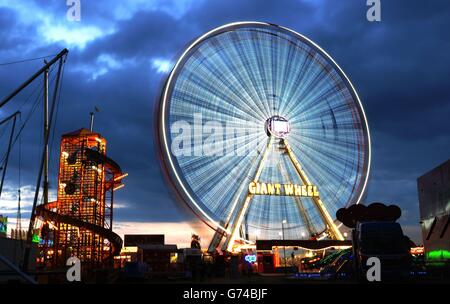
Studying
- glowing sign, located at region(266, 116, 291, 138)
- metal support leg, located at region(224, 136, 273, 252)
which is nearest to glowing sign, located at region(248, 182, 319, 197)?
metal support leg, located at region(224, 136, 273, 252)

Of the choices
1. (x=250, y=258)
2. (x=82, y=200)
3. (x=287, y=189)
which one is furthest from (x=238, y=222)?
(x=82, y=200)

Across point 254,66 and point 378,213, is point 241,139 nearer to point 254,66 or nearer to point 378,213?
point 254,66

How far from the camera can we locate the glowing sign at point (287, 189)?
34.4m

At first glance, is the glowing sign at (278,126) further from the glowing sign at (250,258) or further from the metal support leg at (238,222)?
the glowing sign at (250,258)

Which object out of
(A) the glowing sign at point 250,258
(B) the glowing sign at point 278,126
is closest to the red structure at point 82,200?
(A) the glowing sign at point 250,258

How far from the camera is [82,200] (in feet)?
189

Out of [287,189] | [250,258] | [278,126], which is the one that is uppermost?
[278,126]

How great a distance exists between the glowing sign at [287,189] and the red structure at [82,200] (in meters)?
17.0

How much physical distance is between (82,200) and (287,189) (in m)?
30.1

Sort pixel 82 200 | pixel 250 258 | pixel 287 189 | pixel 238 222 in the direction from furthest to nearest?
pixel 82 200, pixel 250 258, pixel 287 189, pixel 238 222

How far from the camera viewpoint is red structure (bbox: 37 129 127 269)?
165ft

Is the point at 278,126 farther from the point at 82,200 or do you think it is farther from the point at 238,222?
the point at 82,200

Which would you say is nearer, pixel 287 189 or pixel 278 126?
pixel 278 126
